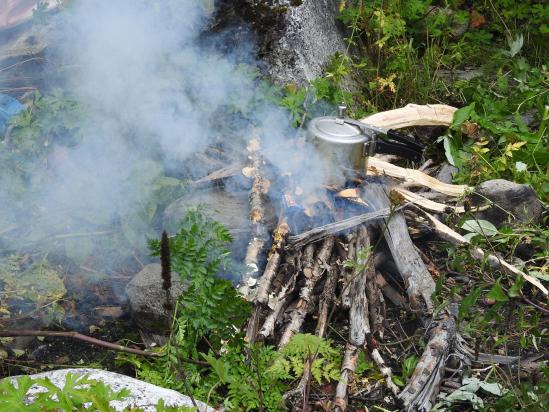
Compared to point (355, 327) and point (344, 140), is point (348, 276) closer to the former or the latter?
point (355, 327)

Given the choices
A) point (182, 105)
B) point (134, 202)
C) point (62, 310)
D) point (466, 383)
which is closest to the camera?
point (466, 383)

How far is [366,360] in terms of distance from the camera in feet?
10.3

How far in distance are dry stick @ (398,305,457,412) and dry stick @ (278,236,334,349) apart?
65 cm

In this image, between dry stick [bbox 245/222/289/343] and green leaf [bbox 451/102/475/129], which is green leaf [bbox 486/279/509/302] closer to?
dry stick [bbox 245/222/289/343]

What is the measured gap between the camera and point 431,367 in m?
2.90

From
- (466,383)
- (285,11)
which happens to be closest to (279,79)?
(285,11)

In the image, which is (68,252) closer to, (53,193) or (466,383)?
(53,193)

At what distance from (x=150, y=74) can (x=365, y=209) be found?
6.02ft

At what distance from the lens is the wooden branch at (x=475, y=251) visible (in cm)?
343

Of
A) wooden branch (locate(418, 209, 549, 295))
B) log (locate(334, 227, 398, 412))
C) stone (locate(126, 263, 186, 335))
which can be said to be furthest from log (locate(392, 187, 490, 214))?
stone (locate(126, 263, 186, 335))

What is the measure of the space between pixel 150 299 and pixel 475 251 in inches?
76.1

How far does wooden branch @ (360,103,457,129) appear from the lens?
468cm

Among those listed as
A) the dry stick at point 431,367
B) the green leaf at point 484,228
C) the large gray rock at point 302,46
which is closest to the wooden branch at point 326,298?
the dry stick at point 431,367

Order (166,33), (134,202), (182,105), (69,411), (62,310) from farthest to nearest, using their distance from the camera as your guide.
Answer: (166,33), (182,105), (134,202), (62,310), (69,411)
